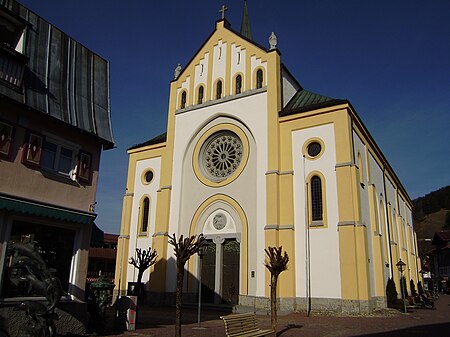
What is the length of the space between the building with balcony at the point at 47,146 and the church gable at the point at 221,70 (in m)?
13.1

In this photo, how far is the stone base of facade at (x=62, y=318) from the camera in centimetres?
1023

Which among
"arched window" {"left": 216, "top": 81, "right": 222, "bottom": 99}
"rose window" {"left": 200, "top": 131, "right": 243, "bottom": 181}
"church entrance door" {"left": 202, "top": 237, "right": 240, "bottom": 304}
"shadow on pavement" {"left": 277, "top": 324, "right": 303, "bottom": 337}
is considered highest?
"arched window" {"left": 216, "top": 81, "right": 222, "bottom": 99}

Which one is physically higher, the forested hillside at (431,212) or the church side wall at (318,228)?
the forested hillside at (431,212)

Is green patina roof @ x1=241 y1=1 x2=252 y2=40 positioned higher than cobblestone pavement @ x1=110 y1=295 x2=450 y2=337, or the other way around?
green patina roof @ x1=241 y1=1 x2=252 y2=40

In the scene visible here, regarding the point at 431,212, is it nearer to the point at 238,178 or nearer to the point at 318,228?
the point at 238,178

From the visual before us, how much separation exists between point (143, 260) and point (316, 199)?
38.1 ft

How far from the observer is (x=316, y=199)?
2173 centimetres

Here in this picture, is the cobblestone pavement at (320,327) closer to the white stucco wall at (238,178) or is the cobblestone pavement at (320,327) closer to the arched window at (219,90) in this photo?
the white stucco wall at (238,178)

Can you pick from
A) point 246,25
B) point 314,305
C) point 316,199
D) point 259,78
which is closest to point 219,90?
point 259,78

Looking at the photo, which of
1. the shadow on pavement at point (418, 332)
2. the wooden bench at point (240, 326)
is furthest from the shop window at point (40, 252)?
the shadow on pavement at point (418, 332)

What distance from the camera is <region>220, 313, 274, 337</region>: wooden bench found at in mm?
9547

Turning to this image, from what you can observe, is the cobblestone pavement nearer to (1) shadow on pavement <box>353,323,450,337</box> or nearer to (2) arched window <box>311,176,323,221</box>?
(1) shadow on pavement <box>353,323,450,337</box>

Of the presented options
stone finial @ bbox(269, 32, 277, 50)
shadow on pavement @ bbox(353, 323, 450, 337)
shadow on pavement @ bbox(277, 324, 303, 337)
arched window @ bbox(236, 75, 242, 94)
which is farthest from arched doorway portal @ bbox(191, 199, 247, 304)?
stone finial @ bbox(269, 32, 277, 50)

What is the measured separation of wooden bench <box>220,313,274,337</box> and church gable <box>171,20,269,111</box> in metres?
17.3
